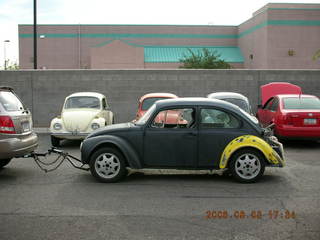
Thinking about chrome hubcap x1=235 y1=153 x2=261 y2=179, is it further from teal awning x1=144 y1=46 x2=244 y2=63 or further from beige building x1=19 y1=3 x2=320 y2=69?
teal awning x1=144 y1=46 x2=244 y2=63

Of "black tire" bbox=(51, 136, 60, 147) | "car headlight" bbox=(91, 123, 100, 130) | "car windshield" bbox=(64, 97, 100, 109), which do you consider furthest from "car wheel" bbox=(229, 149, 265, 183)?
"car windshield" bbox=(64, 97, 100, 109)

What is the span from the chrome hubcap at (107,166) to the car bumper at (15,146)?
1.46 meters

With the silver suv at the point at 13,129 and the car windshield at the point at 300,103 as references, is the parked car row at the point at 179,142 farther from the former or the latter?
the car windshield at the point at 300,103

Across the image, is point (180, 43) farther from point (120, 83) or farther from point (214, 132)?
point (214, 132)

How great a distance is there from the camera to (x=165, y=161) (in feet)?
25.9

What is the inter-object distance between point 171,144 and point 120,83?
10925 millimetres

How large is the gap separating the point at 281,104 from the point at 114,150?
6805 mm

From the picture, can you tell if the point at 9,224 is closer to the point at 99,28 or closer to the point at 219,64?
the point at 219,64

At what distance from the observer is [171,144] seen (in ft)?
25.8

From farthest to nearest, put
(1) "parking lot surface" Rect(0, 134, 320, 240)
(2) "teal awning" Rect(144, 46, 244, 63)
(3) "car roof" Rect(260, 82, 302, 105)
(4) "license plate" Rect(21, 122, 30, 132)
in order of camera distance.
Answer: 1. (2) "teal awning" Rect(144, 46, 244, 63)
2. (3) "car roof" Rect(260, 82, 302, 105)
3. (4) "license plate" Rect(21, 122, 30, 132)
4. (1) "parking lot surface" Rect(0, 134, 320, 240)

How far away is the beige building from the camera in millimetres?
47562

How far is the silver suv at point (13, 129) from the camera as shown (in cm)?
794

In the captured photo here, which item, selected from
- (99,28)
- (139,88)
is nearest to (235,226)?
(139,88)

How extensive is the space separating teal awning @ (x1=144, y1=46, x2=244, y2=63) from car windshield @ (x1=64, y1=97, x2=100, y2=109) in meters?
39.9
